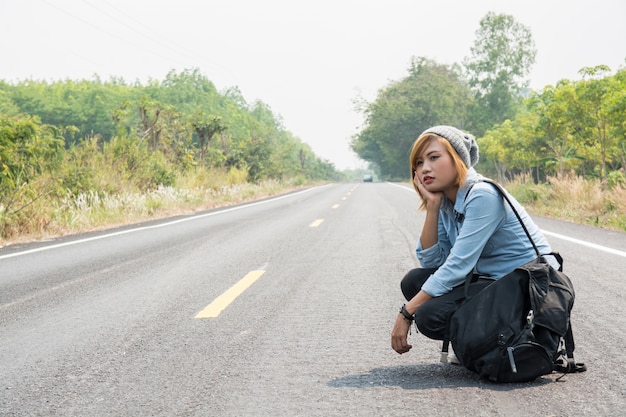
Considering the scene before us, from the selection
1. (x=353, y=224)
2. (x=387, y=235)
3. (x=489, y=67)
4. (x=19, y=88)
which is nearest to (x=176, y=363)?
(x=387, y=235)

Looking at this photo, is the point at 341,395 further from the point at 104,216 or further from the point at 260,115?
the point at 260,115

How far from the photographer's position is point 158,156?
2153 centimetres

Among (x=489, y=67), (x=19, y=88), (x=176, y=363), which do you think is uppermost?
(x=19, y=88)

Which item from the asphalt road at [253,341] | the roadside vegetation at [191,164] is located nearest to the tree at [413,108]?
the roadside vegetation at [191,164]

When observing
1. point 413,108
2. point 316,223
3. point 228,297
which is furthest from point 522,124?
point 413,108

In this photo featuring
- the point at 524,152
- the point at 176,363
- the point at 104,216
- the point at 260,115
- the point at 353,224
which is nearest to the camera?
the point at 176,363

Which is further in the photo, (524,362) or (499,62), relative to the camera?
(499,62)

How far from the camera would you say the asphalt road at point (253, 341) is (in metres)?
2.95

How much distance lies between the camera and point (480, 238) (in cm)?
321

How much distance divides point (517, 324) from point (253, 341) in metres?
1.72

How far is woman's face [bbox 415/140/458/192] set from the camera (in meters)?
3.35

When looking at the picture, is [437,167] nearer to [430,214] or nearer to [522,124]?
[430,214]

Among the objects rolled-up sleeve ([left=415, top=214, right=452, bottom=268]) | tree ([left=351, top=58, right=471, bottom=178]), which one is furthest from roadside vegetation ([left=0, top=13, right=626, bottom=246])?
tree ([left=351, top=58, right=471, bottom=178])

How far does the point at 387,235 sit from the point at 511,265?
23.9ft
